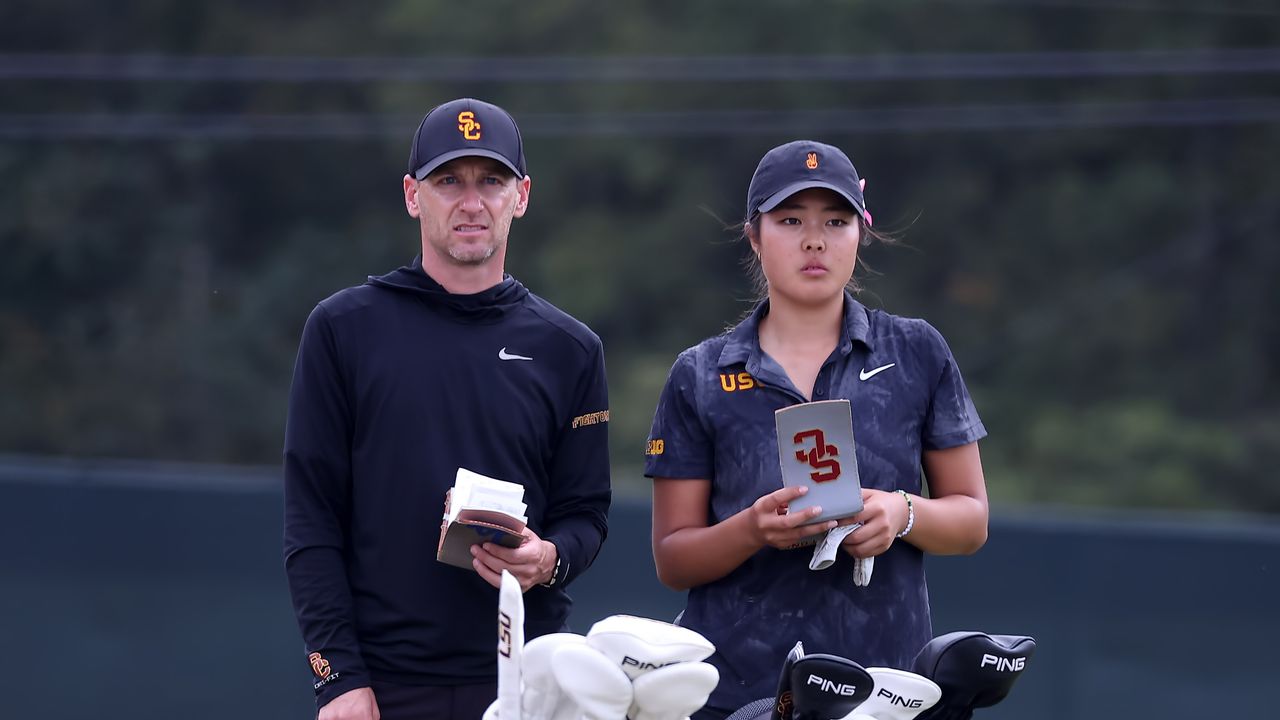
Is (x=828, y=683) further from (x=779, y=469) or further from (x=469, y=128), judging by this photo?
(x=469, y=128)

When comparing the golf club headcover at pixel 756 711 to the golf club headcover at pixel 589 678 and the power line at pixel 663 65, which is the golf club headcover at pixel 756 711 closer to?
the golf club headcover at pixel 589 678

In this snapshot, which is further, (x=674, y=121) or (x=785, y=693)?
(x=674, y=121)

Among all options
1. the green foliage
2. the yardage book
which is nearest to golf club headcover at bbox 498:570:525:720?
the yardage book

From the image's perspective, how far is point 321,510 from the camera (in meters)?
3.29

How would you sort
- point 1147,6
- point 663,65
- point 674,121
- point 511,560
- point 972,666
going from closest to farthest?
point 972,666 < point 511,560 < point 674,121 < point 1147,6 < point 663,65

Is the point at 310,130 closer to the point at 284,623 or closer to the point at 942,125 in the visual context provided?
the point at 942,125

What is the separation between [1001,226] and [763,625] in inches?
525

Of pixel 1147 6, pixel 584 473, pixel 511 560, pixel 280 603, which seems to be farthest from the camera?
pixel 1147 6

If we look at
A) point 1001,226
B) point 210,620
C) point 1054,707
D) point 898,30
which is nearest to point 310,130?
point 898,30

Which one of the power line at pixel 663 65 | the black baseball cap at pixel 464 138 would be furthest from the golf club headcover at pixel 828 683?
the power line at pixel 663 65

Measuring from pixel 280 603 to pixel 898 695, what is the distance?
4.45 meters

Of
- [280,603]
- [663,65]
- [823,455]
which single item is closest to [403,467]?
[823,455]

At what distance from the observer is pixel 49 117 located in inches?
632

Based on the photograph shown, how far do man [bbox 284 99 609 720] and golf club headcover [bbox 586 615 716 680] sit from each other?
2.07 feet
